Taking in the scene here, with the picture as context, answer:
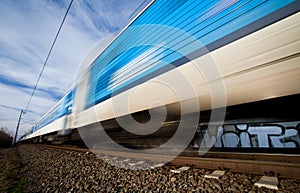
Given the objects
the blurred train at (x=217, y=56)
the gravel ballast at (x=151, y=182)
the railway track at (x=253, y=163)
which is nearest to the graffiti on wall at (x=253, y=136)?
the blurred train at (x=217, y=56)

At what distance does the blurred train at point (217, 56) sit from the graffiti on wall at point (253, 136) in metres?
0.08

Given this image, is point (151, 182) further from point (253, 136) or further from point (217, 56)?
point (253, 136)

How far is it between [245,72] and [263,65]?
0.16m

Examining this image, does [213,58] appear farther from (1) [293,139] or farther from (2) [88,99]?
(2) [88,99]

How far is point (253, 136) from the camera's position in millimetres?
2725

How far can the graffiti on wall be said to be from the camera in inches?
92.7

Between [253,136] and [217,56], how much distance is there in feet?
5.71

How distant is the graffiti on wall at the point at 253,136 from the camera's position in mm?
2355

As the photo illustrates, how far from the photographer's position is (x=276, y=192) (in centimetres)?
116

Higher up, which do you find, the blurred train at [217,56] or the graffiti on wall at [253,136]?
the blurred train at [217,56]

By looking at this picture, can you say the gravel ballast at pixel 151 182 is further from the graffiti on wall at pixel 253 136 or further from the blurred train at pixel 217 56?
the graffiti on wall at pixel 253 136

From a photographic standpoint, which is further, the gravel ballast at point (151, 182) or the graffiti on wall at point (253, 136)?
the graffiti on wall at point (253, 136)

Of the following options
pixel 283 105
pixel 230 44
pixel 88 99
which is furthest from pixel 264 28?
pixel 88 99

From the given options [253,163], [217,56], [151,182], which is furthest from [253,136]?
[151,182]
